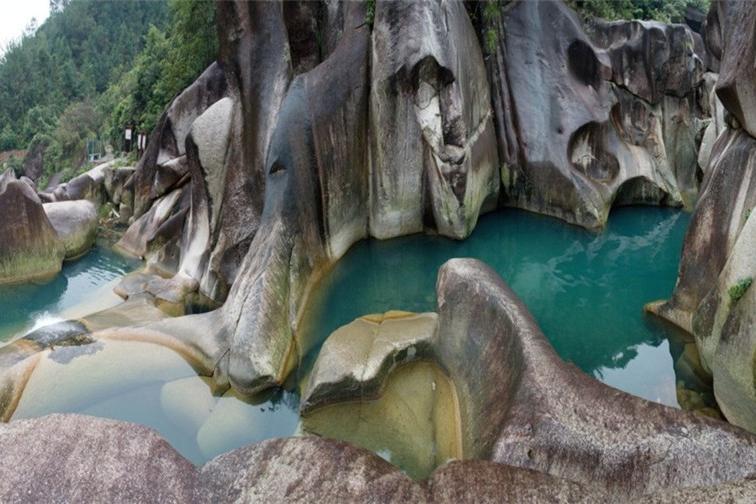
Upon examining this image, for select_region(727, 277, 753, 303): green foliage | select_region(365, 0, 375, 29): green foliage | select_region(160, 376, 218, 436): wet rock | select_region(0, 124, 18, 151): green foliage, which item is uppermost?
select_region(365, 0, 375, 29): green foliage

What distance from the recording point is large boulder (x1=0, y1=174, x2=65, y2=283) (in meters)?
11.9

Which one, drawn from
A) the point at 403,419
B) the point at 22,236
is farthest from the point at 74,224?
the point at 403,419

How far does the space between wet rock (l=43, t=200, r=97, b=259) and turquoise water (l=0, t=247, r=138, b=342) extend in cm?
33

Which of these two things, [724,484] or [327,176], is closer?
[724,484]

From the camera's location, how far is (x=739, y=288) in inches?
178

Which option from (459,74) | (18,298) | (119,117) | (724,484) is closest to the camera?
(724,484)

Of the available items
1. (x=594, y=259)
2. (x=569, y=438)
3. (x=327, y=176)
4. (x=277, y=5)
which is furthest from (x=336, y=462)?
(x=277, y=5)

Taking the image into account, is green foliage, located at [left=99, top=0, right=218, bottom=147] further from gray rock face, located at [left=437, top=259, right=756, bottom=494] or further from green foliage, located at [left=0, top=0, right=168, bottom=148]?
green foliage, located at [left=0, top=0, right=168, bottom=148]

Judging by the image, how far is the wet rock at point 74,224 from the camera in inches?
547

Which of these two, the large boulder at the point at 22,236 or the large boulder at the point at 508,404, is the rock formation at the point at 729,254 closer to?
the large boulder at the point at 508,404

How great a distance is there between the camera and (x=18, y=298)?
36.6 feet

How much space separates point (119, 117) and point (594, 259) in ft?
88.5

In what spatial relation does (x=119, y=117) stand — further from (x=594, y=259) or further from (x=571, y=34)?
(x=594, y=259)

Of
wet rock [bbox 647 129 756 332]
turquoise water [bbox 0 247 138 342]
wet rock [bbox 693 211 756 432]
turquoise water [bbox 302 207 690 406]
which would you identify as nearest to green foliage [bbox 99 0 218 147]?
turquoise water [bbox 0 247 138 342]
